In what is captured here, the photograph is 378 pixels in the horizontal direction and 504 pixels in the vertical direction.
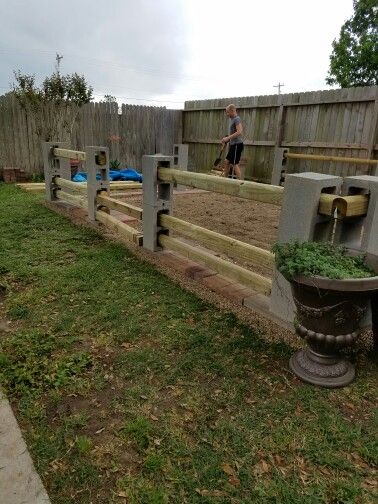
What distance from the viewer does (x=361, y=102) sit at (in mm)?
7832

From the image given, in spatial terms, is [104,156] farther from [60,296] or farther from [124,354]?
[124,354]

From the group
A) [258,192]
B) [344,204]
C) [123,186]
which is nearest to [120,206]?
[258,192]

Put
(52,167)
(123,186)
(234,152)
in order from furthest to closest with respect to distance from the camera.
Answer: (123,186) → (234,152) → (52,167)

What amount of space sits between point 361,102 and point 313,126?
4.14 ft

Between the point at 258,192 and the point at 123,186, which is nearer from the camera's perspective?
the point at 258,192

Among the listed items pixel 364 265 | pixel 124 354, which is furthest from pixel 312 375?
pixel 124 354

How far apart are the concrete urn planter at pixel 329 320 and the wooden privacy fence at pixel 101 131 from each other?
960 centimetres

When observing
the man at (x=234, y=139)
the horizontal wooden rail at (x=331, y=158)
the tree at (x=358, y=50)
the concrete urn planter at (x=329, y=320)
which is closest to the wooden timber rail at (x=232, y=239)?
the concrete urn planter at (x=329, y=320)

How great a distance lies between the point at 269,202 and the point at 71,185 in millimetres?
4299

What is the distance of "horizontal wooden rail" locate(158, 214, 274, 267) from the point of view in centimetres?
302

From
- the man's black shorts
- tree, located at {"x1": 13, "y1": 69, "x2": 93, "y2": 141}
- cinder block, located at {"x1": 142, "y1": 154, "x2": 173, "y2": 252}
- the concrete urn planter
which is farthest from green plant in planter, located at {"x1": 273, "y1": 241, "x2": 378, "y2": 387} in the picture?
tree, located at {"x1": 13, "y1": 69, "x2": 93, "y2": 141}

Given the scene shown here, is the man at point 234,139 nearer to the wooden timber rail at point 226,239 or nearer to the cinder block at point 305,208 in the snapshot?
the wooden timber rail at point 226,239

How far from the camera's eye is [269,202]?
2.89 metres

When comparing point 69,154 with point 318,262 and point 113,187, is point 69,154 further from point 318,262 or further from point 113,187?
point 318,262
